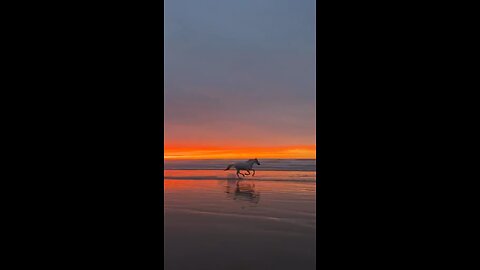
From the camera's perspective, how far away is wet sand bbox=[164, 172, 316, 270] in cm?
228

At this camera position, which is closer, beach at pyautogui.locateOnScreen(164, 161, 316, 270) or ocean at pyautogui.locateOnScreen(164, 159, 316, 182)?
beach at pyautogui.locateOnScreen(164, 161, 316, 270)

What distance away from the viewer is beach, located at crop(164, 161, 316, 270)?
89.8 inches

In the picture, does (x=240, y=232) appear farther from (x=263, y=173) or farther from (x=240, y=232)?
(x=263, y=173)

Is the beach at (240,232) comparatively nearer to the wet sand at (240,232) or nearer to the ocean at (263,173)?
the wet sand at (240,232)

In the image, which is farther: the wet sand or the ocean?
the ocean

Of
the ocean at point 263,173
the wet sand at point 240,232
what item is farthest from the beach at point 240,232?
the ocean at point 263,173

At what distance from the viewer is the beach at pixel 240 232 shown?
2281 millimetres

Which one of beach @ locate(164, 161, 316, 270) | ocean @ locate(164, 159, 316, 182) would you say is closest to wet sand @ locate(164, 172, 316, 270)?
beach @ locate(164, 161, 316, 270)

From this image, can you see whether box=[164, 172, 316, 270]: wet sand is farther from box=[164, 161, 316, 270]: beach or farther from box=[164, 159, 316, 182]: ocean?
box=[164, 159, 316, 182]: ocean

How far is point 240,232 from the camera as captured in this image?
3062 millimetres

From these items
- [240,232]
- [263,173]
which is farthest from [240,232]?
[263,173]
